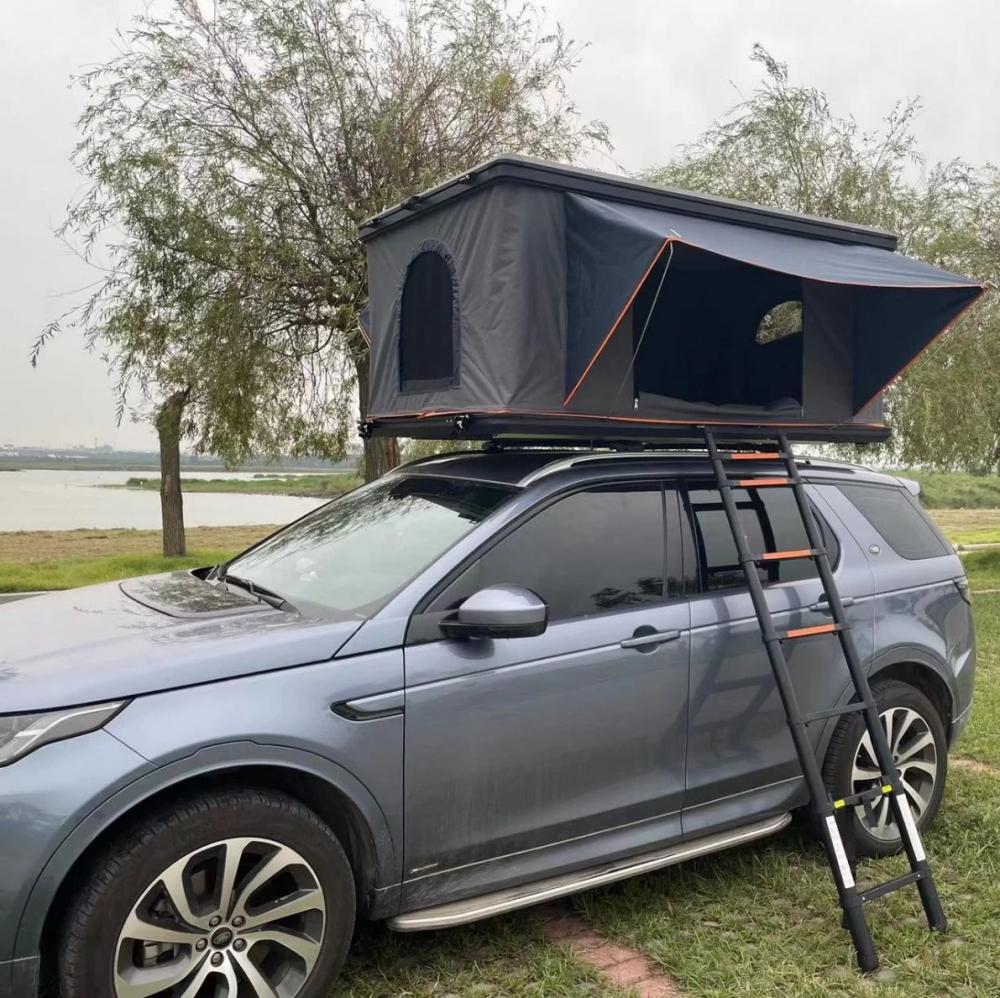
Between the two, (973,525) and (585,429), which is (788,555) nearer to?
(585,429)

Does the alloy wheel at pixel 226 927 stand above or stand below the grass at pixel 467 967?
above

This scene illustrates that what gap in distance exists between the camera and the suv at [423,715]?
2.51 meters

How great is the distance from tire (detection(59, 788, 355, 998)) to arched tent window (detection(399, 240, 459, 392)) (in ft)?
6.55

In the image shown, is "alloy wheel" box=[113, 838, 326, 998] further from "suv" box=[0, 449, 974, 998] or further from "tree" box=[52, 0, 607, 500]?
"tree" box=[52, 0, 607, 500]

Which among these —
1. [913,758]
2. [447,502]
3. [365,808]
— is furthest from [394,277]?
[913,758]

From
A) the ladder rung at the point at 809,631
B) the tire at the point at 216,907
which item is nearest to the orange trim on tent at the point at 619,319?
the ladder rung at the point at 809,631

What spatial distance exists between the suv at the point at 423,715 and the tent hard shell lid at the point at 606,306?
0.89ft

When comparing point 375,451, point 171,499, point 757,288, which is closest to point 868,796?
point 757,288

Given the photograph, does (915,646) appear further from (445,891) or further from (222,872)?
(222,872)

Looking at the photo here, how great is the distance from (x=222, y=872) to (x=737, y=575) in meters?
2.26

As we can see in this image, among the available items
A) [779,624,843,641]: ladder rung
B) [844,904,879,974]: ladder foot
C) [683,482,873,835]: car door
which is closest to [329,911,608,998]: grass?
[683,482,873,835]: car door

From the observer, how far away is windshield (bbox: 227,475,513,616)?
3.28m

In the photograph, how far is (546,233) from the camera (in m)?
3.73

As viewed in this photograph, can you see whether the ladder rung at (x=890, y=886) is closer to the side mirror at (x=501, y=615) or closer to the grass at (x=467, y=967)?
the grass at (x=467, y=967)
